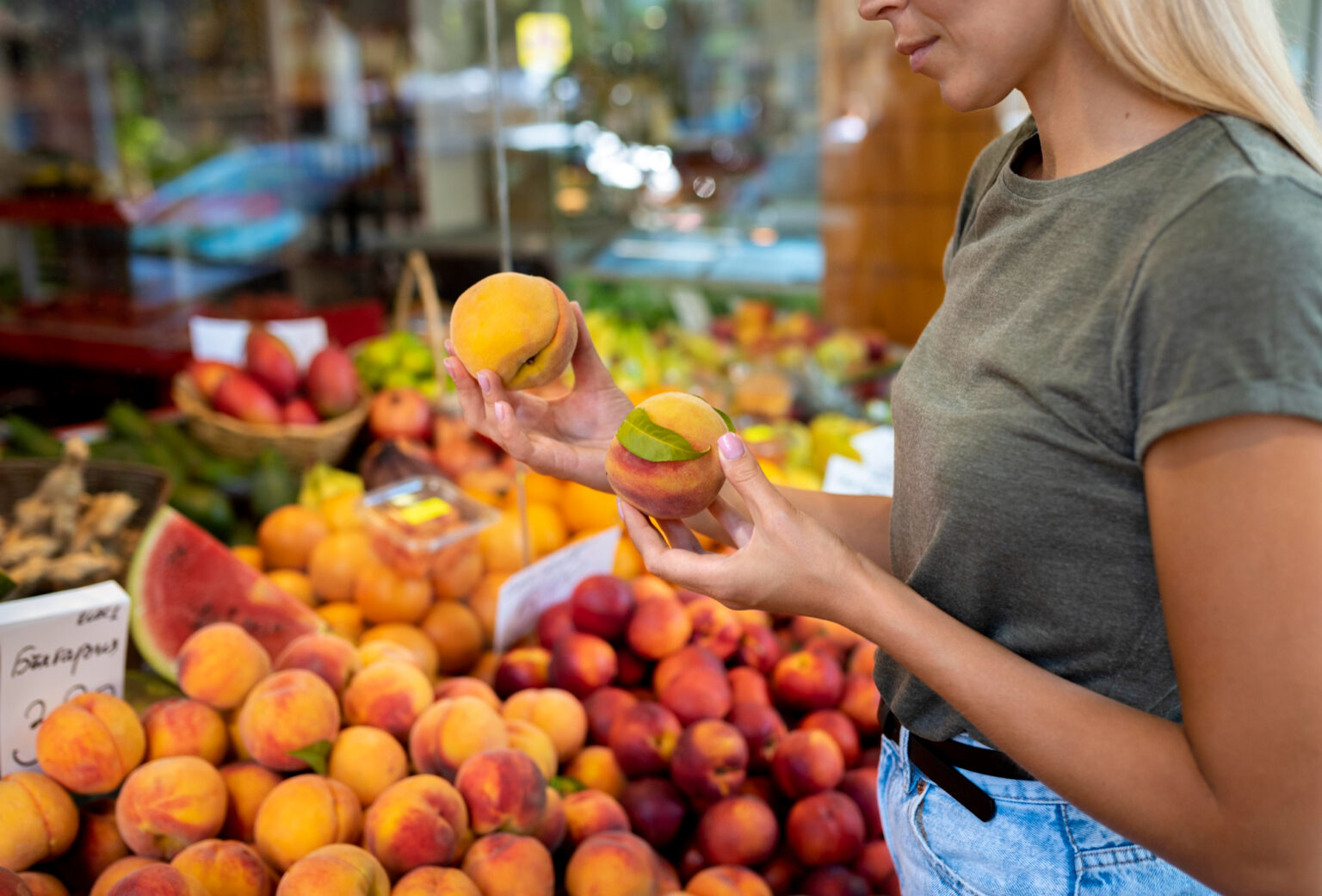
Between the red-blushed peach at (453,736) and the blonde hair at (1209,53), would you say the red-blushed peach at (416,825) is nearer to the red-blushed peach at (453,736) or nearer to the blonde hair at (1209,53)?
the red-blushed peach at (453,736)

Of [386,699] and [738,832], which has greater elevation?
[386,699]

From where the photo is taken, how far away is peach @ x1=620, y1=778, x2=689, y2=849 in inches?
A: 56.3

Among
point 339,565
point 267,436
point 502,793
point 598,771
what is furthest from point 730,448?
point 267,436

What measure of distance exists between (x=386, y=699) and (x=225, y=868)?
0.34m

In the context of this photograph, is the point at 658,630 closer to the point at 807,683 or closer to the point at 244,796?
the point at 807,683

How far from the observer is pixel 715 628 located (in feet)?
5.62

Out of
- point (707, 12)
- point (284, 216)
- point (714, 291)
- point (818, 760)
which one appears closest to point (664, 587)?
point (818, 760)

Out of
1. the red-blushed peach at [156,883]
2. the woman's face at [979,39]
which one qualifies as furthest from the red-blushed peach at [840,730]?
the woman's face at [979,39]

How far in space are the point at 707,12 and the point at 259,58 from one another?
3438mm

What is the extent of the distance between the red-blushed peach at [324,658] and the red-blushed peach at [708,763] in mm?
507

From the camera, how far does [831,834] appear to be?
1393 millimetres

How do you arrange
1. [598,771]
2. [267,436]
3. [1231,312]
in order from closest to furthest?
1. [1231,312]
2. [598,771]
3. [267,436]

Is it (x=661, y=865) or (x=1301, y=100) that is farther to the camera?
(x=661, y=865)

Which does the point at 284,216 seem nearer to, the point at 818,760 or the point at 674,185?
the point at 674,185
